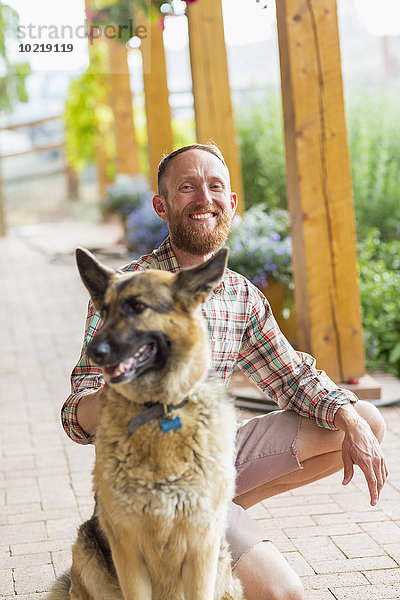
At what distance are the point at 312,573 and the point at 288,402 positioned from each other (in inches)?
29.6

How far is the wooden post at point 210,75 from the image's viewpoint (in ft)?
20.6

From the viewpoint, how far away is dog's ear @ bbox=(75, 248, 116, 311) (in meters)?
2.09

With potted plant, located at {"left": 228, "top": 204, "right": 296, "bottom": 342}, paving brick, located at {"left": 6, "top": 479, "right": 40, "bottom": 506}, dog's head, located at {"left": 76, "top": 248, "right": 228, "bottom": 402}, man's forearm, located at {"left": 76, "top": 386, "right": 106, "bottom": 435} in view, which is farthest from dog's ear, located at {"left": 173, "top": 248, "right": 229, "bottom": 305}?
potted plant, located at {"left": 228, "top": 204, "right": 296, "bottom": 342}

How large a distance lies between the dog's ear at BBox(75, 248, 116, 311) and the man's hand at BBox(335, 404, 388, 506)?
1005mm

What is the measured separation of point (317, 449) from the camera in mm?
2816

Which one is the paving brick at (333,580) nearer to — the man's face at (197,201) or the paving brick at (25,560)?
the paving brick at (25,560)

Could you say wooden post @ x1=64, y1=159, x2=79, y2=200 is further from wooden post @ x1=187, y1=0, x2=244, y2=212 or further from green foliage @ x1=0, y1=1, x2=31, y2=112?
wooden post @ x1=187, y1=0, x2=244, y2=212

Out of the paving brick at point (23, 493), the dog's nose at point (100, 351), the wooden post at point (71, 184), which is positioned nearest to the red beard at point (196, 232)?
the dog's nose at point (100, 351)

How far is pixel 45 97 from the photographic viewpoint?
894 inches

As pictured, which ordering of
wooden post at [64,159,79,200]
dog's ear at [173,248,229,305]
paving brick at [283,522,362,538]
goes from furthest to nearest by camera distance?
1. wooden post at [64,159,79,200]
2. paving brick at [283,522,362,538]
3. dog's ear at [173,248,229,305]

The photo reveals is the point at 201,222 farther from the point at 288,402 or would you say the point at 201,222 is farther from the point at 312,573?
the point at 312,573

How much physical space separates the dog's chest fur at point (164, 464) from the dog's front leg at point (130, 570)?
0.10 m

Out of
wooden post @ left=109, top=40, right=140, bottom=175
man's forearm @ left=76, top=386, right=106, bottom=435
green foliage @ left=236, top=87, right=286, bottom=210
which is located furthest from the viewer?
wooden post @ left=109, top=40, right=140, bottom=175

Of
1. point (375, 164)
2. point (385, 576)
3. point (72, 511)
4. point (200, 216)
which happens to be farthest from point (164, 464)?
point (375, 164)
